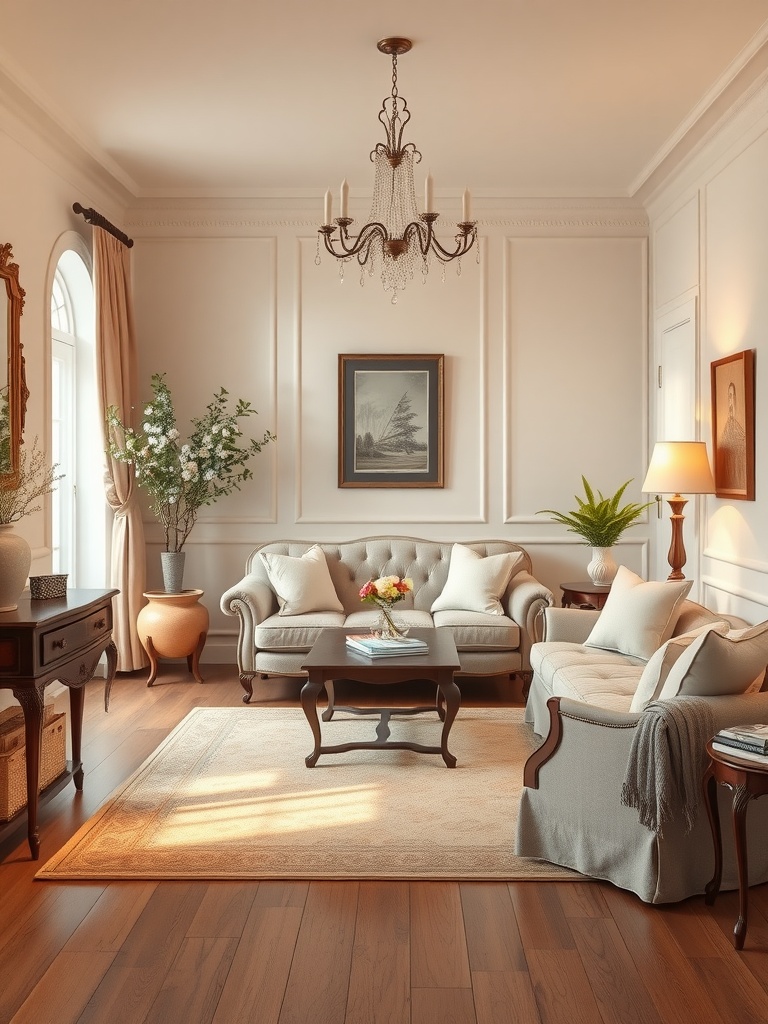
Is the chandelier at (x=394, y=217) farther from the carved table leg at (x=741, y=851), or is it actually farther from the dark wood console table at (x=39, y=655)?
the carved table leg at (x=741, y=851)

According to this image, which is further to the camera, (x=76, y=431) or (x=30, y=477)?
(x=76, y=431)

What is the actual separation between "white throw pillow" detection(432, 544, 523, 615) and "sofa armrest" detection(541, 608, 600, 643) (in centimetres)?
81

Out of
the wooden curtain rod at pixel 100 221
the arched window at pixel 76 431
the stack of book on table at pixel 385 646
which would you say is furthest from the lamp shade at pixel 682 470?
the wooden curtain rod at pixel 100 221

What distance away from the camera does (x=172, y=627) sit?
5.89 meters

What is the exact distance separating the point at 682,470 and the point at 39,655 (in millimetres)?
3321

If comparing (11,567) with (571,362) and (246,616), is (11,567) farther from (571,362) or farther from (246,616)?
(571,362)

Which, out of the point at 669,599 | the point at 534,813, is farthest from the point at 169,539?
the point at 534,813

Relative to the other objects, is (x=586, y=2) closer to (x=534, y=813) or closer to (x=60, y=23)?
(x=60, y=23)

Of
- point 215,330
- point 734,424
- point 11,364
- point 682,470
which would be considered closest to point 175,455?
point 215,330

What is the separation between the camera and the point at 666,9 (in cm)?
386

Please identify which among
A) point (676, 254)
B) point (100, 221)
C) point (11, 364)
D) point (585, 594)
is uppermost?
point (100, 221)

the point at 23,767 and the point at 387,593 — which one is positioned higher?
the point at 387,593

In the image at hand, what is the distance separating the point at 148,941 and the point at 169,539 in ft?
12.8

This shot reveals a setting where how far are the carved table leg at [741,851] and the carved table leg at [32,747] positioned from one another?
2267mm
